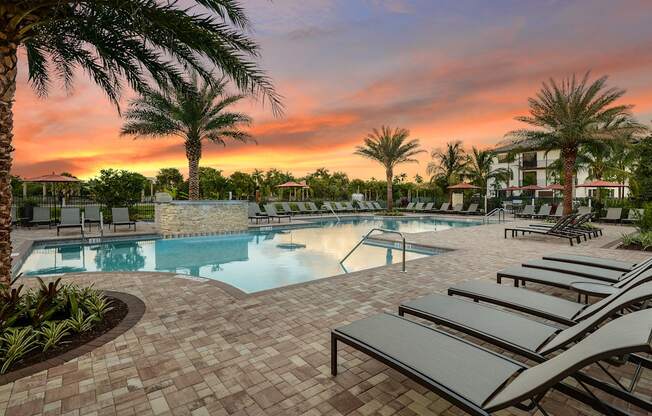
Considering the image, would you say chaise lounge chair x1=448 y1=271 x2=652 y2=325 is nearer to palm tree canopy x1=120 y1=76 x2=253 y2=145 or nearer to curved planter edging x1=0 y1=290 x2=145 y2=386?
curved planter edging x1=0 y1=290 x2=145 y2=386

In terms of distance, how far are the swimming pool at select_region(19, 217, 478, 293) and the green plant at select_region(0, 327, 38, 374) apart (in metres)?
3.85

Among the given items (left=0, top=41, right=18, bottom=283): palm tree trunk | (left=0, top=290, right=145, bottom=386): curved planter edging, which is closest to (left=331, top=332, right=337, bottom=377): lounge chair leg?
(left=0, top=290, right=145, bottom=386): curved planter edging

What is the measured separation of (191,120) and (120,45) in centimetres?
1070

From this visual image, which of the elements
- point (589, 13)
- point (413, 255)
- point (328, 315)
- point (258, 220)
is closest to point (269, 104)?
point (328, 315)

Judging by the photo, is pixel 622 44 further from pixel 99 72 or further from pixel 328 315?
pixel 99 72

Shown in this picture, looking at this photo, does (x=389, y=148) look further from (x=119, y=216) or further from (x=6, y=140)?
(x=6, y=140)

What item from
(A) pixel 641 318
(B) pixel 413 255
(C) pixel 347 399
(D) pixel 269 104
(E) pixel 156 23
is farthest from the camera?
(B) pixel 413 255

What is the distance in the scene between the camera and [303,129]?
71.1ft

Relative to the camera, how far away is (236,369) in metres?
3.01

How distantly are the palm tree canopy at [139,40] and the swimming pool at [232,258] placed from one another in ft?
14.7

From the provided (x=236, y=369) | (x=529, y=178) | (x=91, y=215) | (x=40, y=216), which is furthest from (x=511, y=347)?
(x=529, y=178)

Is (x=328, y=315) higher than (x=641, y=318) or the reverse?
the reverse

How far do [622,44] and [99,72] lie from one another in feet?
51.6

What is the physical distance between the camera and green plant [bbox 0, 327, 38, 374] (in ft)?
9.86
